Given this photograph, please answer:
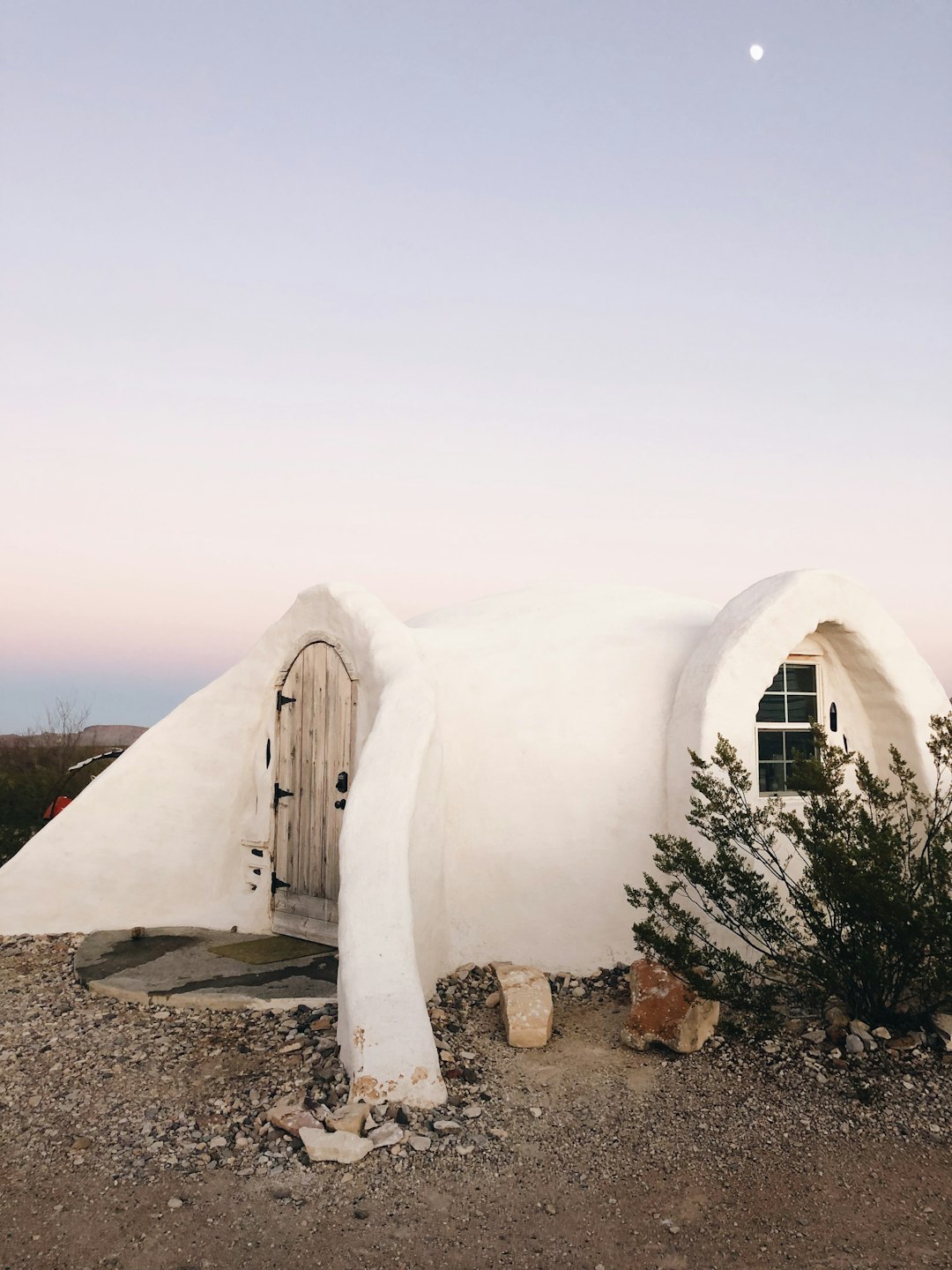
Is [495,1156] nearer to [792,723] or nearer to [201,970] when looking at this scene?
[201,970]

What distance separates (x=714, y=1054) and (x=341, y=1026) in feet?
6.40

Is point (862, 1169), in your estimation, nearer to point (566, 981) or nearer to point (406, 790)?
point (566, 981)

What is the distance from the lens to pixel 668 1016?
479 cm

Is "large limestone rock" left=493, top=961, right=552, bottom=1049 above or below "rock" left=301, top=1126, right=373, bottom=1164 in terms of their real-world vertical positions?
above

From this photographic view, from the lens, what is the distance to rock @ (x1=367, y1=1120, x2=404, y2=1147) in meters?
3.86

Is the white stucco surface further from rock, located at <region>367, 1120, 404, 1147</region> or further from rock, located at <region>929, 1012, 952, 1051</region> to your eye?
rock, located at <region>929, 1012, 952, 1051</region>

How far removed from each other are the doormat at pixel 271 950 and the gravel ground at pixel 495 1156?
1.27m

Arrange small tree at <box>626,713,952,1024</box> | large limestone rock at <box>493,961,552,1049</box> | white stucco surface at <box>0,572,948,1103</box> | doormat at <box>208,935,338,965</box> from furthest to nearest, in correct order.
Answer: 1. doormat at <box>208,935,338,965</box>
2. white stucco surface at <box>0,572,948,1103</box>
3. large limestone rock at <box>493,961,552,1049</box>
4. small tree at <box>626,713,952,1024</box>

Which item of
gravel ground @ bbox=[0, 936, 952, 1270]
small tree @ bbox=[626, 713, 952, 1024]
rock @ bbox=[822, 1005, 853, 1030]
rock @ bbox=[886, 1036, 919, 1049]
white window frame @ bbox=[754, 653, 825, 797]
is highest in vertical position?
white window frame @ bbox=[754, 653, 825, 797]

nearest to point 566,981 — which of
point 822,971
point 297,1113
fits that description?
point 822,971

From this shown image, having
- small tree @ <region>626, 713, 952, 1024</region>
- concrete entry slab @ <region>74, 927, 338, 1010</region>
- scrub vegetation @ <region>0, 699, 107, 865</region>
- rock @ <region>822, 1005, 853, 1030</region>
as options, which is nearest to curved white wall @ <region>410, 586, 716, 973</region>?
small tree @ <region>626, 713, 952, 1024</region>

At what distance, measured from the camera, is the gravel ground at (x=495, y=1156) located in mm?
3293

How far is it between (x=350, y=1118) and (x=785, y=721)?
4.09m

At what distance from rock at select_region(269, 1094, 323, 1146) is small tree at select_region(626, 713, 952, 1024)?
1.89 m
